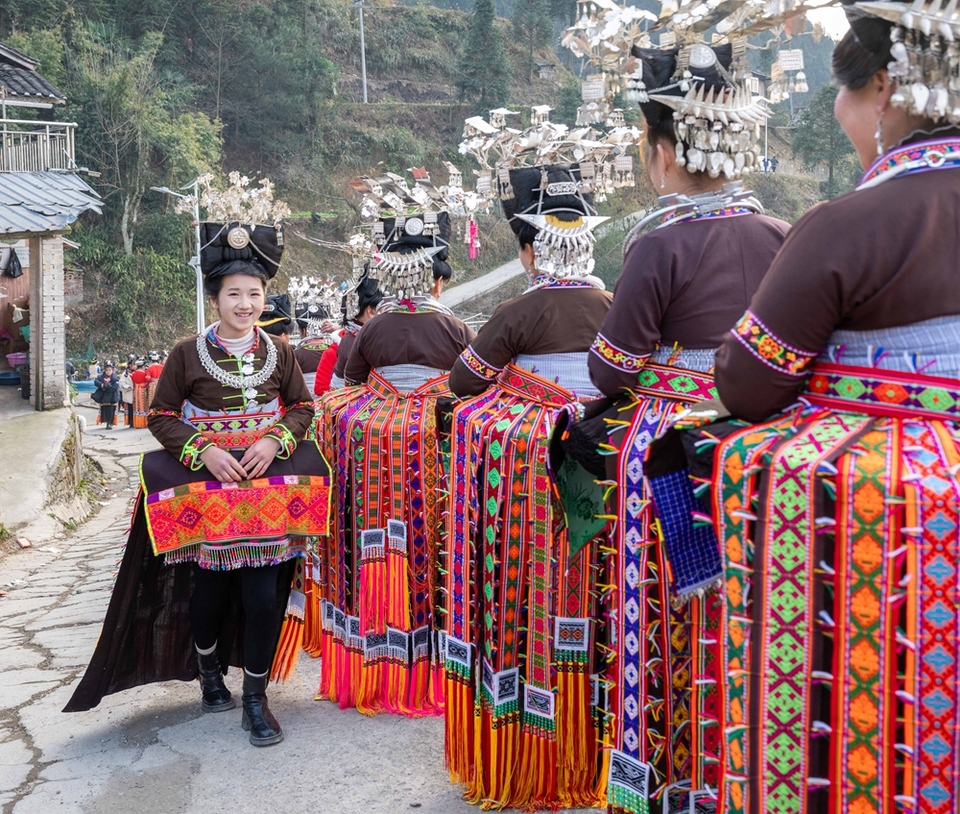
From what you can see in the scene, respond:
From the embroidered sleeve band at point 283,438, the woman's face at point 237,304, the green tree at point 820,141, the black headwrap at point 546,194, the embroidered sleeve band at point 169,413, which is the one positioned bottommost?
the embroidered sleeve band at point 283,438

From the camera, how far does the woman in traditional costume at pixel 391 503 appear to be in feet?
15.5

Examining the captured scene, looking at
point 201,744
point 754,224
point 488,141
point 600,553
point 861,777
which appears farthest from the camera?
point 488,141

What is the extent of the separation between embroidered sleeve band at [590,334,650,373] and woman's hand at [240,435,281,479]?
6.31 ft

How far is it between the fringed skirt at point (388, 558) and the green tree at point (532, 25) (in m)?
59.4

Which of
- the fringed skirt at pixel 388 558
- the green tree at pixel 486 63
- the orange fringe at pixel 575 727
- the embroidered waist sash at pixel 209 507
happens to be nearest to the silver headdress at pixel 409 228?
the fringed skirt at pixel 388 558

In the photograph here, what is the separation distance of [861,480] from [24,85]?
25269 mm

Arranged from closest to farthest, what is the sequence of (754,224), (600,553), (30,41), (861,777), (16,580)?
(861,777) → (754,224) → (600,553) → (16,580) → (30,41)

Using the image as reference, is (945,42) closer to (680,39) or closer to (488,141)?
(680,39)

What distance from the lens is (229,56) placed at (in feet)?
158

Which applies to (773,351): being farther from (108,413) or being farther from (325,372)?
(108,413)

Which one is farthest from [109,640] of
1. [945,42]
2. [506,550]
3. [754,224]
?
[945,42]

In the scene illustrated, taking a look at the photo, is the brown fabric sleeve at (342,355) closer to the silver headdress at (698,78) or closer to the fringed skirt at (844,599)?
the silver headdress at (698,78)

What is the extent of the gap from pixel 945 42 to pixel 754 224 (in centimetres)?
89

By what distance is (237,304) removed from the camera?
4.32 meters
